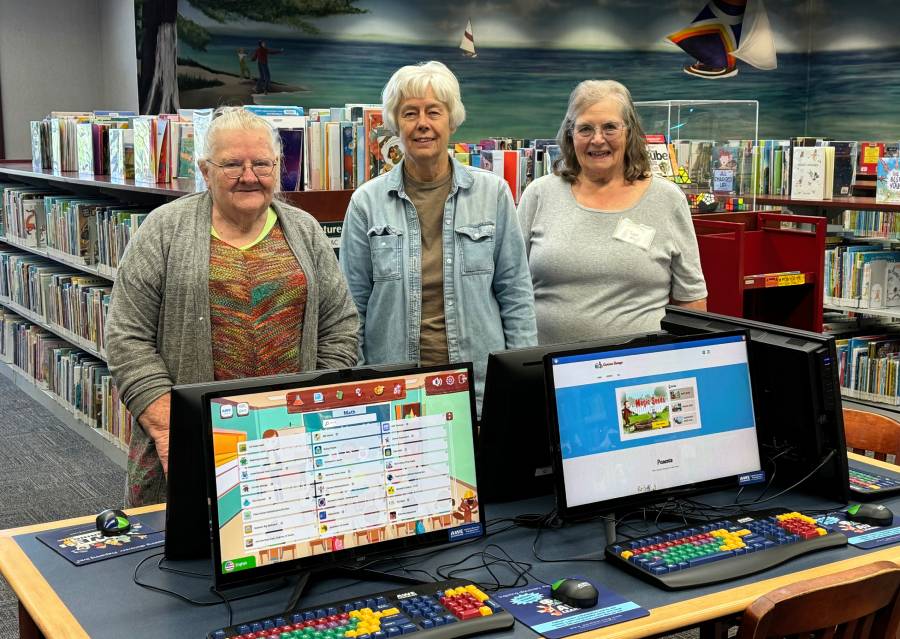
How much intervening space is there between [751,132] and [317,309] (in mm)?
4243

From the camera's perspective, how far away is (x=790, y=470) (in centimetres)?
246

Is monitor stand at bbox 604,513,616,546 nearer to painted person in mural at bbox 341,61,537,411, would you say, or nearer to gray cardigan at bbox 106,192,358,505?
painted person in mural at bbox 341,61,537,411

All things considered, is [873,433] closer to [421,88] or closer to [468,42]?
[421,88]

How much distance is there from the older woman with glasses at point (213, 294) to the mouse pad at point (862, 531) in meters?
1.30

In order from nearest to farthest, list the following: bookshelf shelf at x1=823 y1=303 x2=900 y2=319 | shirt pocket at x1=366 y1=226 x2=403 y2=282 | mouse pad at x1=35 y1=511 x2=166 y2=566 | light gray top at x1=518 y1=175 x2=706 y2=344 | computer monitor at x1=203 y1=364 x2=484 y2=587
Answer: computer monitor at x1=203 y1=364 x2=484 y2=587 → mouse pad at x1=35 y1=511 x2=166 y2=566 → shirt pocket at x1=366 y1=226 x2=403 y2=282 → light gray top at x1=518 y1=175 x2=706 y2=344 → bookshelf shelf at x1=823 y1=303 x2=900 y2=319

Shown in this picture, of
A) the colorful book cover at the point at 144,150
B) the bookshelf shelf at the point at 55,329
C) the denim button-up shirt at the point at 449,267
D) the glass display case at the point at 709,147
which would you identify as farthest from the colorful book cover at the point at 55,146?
the denim button-up shirt at the point at 449,267

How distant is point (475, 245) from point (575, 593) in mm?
1269

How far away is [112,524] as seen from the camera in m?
2.19

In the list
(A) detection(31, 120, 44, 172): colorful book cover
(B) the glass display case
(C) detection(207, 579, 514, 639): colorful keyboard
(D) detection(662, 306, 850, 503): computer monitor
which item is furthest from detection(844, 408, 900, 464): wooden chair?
(A) detection(31, 120, 44, 172): colorful book cover

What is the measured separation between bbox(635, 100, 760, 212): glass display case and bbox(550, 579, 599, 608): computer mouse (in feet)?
11.8

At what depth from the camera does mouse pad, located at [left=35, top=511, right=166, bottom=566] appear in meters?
2.08

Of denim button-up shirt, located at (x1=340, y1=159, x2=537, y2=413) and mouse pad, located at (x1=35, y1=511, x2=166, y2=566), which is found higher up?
denim button-up shirt, located at (x1=340, y1=159, x2=537, y2=413)

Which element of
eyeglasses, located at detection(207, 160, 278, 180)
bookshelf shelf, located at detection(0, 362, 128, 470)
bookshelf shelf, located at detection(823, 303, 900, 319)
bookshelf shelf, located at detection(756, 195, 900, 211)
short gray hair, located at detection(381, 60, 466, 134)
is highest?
short gray hair, located at detection(381, 60, 466, 134)

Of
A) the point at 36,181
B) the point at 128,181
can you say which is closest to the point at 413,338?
the point at 128,181
